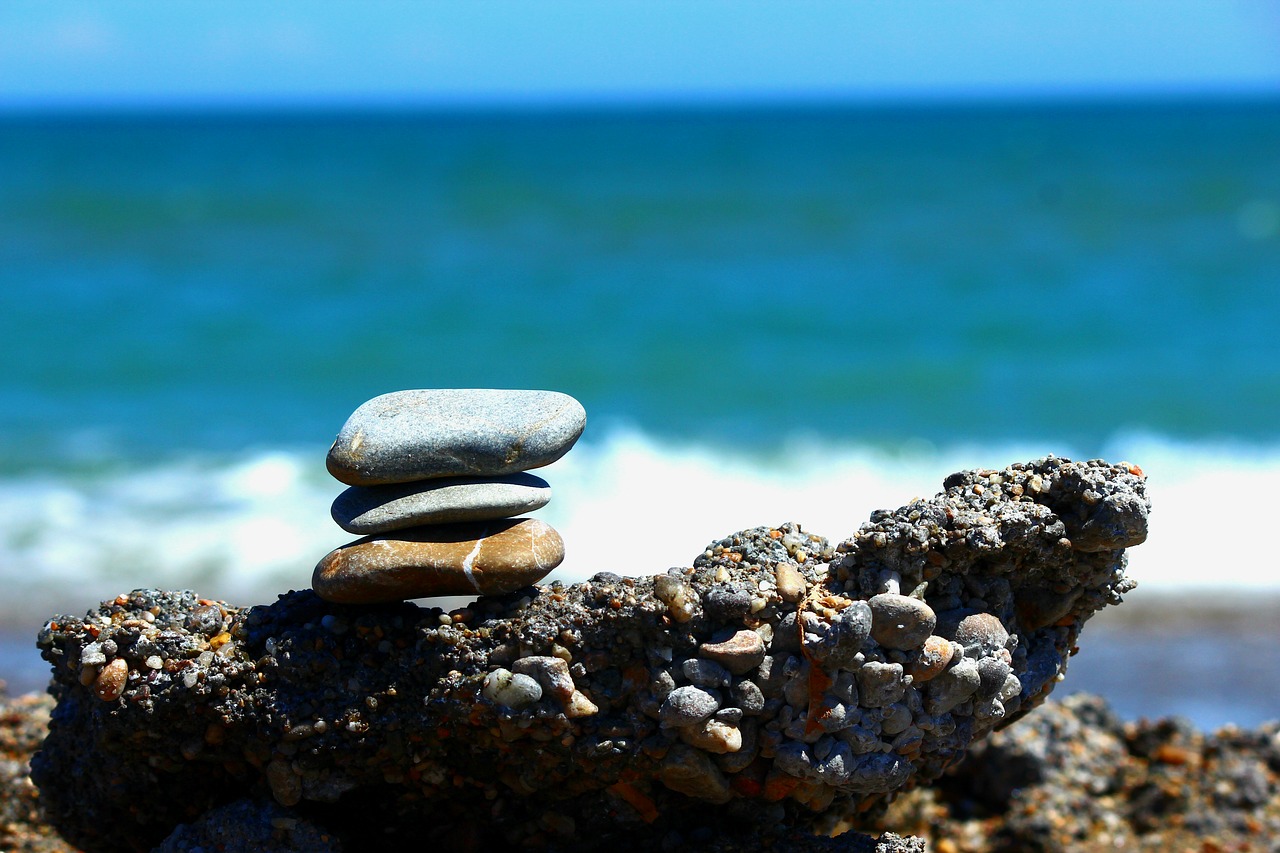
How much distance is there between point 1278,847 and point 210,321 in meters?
13.2

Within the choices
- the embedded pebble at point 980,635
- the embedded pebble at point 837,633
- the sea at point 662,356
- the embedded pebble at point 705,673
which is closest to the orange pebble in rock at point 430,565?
the embedded pebble at point 705,673

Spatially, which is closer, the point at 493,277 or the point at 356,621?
the point at 356,621

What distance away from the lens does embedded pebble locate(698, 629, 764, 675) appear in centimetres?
329

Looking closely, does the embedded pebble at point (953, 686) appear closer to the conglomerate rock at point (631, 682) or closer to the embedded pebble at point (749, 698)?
the conglomerate rock at point (631, 682)

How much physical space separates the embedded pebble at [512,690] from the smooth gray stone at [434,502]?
438mm

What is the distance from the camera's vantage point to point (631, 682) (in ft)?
11.0

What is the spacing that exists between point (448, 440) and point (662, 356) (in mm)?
10558

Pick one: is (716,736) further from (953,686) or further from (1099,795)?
(1099,795)

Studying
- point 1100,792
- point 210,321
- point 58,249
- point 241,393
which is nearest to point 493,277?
point 210,321

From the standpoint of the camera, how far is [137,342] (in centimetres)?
1436

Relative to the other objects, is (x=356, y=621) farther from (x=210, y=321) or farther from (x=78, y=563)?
(x=210, y=321)

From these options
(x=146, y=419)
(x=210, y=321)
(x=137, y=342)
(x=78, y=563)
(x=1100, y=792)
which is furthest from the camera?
(x=210, y=321)

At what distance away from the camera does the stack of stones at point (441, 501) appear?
3385mm

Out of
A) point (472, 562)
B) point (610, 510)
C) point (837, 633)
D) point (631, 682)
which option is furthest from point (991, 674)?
point (610, 510)
